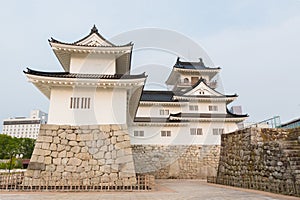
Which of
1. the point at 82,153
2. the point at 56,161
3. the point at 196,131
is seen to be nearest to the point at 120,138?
the point at 82,153

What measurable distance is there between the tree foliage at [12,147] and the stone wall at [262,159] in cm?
3295

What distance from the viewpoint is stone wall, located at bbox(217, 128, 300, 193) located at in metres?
7.70

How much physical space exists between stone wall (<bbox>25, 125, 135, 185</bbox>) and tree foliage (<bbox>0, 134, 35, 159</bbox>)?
29015 millimetres

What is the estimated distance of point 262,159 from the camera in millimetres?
8953

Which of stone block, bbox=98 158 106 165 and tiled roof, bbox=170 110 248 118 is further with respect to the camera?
tiled roof, bbox=170 110 248 118

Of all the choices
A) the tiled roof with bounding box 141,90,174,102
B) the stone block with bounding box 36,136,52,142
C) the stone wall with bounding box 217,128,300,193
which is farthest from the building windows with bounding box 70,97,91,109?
the tiled roof with bounding box 141,90,174,102

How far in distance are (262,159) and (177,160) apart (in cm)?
1149

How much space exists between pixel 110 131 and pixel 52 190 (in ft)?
10.6

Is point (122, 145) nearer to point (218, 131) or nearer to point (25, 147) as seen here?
point (218, 131)

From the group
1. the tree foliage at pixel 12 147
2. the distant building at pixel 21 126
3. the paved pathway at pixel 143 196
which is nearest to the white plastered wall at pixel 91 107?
the paved pathway at pixel 143 196

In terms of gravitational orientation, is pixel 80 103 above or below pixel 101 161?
above

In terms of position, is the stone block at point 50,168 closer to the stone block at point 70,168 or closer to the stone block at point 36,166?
the stone block at point 36,166

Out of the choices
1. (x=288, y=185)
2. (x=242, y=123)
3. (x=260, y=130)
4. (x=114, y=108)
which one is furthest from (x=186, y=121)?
(x=288, y=185)

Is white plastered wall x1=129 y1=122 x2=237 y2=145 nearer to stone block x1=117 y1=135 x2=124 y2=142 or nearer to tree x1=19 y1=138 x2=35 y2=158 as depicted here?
stone block x1=117 y1=135 x2=124 y2=142
